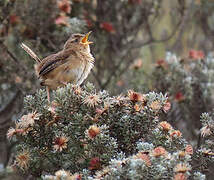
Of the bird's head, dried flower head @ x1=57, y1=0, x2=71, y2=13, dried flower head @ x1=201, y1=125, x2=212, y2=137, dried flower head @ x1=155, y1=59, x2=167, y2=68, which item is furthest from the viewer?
dried flower head @ x1=155, y1=59, x2=167, y2=68

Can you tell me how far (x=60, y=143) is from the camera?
9.69 feet

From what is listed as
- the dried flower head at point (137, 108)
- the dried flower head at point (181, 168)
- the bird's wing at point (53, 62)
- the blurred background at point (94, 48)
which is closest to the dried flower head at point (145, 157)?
the dried flower head at point (181, 168)

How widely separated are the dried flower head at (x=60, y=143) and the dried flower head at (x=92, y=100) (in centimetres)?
29

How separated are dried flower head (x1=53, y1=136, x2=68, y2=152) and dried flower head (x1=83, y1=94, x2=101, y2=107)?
0.96 ft

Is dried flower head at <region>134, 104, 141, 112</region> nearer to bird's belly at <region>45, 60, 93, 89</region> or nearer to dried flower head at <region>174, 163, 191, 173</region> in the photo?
dried flower head at <region>174, 163, 191, 173</region>

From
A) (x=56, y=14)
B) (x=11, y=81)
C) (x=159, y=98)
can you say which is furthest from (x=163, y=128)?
(x=56, y=14)

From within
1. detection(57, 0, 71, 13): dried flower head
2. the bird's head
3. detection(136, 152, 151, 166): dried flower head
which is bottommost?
detection(136, 152, 151, 166): dried flower head

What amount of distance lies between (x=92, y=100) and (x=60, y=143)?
0.36 m

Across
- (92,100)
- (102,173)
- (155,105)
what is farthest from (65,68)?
(102,173)

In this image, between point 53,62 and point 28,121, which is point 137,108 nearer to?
point 28,121

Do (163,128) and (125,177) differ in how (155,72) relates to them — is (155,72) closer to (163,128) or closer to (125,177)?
(163,128)

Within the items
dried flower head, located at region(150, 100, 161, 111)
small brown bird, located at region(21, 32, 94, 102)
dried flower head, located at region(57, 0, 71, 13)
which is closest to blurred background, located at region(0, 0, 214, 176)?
dried flower head, located at region(57, 0, 71, 13)

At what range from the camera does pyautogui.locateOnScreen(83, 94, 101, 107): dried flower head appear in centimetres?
307

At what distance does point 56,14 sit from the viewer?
21.6 feet
